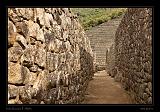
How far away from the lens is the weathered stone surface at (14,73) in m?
2.41

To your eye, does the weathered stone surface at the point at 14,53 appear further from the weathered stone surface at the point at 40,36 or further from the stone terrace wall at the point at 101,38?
the stone terrace wall at the point at 101,38

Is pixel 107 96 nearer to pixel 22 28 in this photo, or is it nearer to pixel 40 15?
pixel 40 15

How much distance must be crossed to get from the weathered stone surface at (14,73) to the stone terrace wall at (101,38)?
12.6 metres

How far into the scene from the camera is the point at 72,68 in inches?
180

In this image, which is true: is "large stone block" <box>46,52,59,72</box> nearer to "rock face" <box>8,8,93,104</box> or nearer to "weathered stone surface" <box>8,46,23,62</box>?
"rock face" <box>8,8,93,104</box>

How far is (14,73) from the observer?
8.00ft

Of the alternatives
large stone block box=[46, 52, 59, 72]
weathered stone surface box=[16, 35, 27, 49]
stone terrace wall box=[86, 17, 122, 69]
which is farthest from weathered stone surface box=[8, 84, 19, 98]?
stone terrace wall box=[86, 17, 122, 69]

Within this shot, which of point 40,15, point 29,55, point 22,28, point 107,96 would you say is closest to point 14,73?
point 29,55

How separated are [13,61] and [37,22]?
52 centimetres

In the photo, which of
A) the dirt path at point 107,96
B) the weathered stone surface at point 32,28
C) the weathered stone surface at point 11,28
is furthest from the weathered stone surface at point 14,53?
the dirt path at point 107,96

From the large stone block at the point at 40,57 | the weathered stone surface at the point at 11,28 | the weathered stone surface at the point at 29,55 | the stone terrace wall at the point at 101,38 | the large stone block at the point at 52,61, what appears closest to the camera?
the weathered stone surface at the point at 11,28

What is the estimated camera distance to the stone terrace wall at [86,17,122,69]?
51.2 ft
